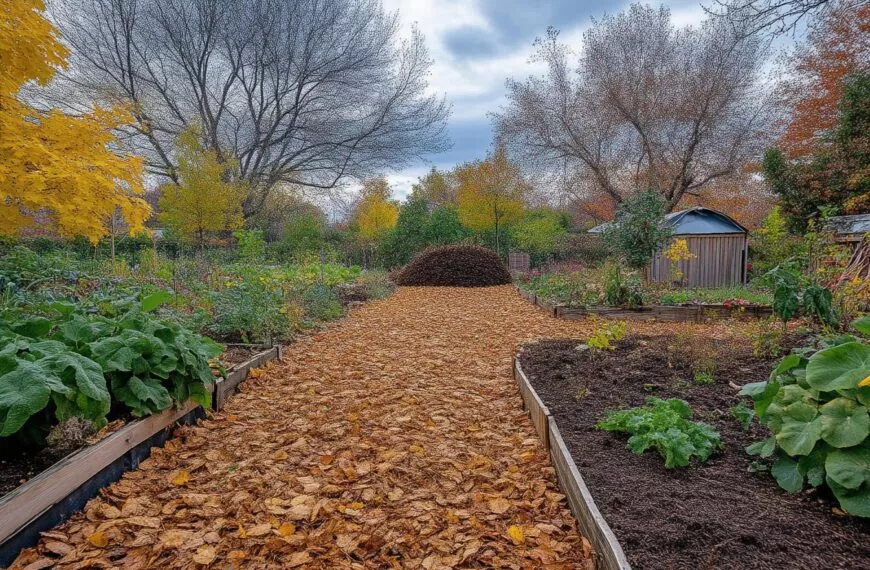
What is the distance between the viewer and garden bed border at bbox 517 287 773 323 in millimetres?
7012

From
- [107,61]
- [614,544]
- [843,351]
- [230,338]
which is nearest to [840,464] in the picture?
[843,351]

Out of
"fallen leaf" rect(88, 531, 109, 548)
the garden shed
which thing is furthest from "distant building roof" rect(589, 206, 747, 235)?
"fallen leaf" rect(88, 531, 109, 548)

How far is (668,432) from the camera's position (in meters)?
2.20

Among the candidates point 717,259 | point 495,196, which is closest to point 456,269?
point 495,196

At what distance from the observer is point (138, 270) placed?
9.75m

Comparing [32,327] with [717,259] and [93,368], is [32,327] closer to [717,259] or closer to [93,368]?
[93,368]

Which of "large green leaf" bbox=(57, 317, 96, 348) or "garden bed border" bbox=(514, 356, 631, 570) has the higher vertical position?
"large green leaf" bbox=(57, 317, 96, 348)

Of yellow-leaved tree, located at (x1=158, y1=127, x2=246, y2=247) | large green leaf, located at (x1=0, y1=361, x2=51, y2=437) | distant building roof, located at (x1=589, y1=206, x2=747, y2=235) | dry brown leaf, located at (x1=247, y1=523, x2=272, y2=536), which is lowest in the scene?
dry brown leaf, located at (x1=247, y1=523, x2=272, y2=536)

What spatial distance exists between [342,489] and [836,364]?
2156 millimetres

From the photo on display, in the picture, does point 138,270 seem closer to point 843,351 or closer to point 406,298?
point 406,298

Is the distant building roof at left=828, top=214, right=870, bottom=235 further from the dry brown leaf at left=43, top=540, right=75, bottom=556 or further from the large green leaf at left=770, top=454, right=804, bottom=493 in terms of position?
the dry brown leaf at left=43, top=540, right=75, bottom=556

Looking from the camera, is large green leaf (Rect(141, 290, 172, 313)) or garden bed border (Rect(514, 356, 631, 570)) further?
large green leaf (Rect(141, 290, 172, 313))

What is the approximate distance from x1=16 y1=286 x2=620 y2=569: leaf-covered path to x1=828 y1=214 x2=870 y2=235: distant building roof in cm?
668

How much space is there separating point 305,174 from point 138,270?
12.2 meters
